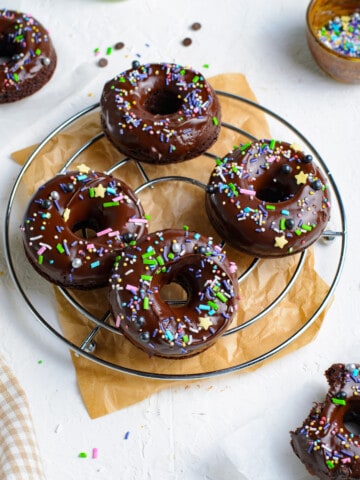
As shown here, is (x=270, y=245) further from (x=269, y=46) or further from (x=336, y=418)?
(x=269, y=46)

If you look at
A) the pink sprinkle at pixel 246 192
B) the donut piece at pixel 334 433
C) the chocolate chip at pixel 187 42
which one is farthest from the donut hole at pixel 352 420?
the chocolate chip at pixel 187 42

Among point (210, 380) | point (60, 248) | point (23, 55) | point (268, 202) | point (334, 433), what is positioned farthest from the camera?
point (23, 55)

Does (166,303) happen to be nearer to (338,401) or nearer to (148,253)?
(148,253)

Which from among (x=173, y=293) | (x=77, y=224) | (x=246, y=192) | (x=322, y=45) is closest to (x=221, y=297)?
(x=173, y=293)

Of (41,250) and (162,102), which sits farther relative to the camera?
(162,102)

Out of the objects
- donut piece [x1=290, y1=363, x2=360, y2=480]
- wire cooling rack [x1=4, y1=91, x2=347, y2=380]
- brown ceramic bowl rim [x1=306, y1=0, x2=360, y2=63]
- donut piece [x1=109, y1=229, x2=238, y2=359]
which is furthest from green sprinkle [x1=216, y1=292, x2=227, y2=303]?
brown ceramic bowl rim [x1=306, y1=0, x2=360, y2=63]

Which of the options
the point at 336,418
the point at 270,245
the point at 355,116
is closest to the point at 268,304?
the point at 270,245

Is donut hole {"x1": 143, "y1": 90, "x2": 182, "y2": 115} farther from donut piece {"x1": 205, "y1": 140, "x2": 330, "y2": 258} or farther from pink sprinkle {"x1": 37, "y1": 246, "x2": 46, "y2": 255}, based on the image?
pink sprinkle {"x1": 37, "y1": 246, "x2": 46, "y2": 255}
